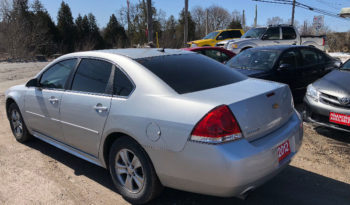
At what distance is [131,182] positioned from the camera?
9.30ft

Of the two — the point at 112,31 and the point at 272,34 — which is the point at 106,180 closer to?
the point at 272,34

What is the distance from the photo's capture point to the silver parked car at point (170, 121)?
2.23 meters

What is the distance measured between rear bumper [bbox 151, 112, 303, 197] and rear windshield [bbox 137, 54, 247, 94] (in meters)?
0.63

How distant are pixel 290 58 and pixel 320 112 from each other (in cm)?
236

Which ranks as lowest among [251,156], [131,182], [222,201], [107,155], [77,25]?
[222,201]

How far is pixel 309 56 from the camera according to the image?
6910 mm

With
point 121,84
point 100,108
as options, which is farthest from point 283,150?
point 100,108

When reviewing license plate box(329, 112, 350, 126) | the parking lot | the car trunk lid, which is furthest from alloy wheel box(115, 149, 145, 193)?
license plate box(329, 112, 350, 126)

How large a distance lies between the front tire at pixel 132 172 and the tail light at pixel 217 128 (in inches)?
24.2

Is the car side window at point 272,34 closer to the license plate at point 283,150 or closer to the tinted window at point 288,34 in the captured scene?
the tinted window at point 288,34

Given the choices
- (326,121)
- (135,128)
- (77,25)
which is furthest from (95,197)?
(77,25)

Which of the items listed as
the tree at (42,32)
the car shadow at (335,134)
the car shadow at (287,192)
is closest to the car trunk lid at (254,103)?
the car shadow at (287,192)

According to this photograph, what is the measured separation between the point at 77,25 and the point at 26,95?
109 ft

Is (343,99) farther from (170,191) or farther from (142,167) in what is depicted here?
(142,167)
